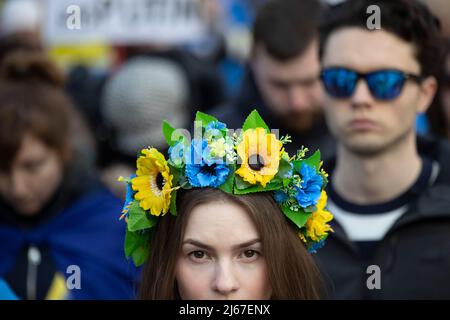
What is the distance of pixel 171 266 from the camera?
3760 mm

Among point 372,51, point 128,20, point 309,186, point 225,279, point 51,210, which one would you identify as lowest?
point 225,279

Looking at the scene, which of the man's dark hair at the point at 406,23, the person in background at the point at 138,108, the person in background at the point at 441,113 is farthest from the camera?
the person in background at the point at 138,108

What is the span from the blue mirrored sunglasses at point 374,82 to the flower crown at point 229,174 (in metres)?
0.93

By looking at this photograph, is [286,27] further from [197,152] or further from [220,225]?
[220,225]

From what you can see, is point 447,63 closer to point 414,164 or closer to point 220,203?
point 414,164

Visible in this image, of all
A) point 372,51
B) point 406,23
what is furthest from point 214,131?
point 406,23

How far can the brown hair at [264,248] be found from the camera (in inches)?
146

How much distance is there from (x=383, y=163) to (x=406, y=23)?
644 mm

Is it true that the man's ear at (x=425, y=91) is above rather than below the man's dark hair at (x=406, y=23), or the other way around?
below

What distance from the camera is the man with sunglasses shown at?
453cm

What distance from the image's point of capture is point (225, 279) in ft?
11.8

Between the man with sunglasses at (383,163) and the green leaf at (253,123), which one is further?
the man with sunglasses at (383,163)

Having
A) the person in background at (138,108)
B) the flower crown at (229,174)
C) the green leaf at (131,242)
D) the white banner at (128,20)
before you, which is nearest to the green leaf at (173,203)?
the flower crown at (229,174)

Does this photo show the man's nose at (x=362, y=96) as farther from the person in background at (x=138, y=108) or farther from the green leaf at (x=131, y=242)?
the person in background at (x=138, y=108)
